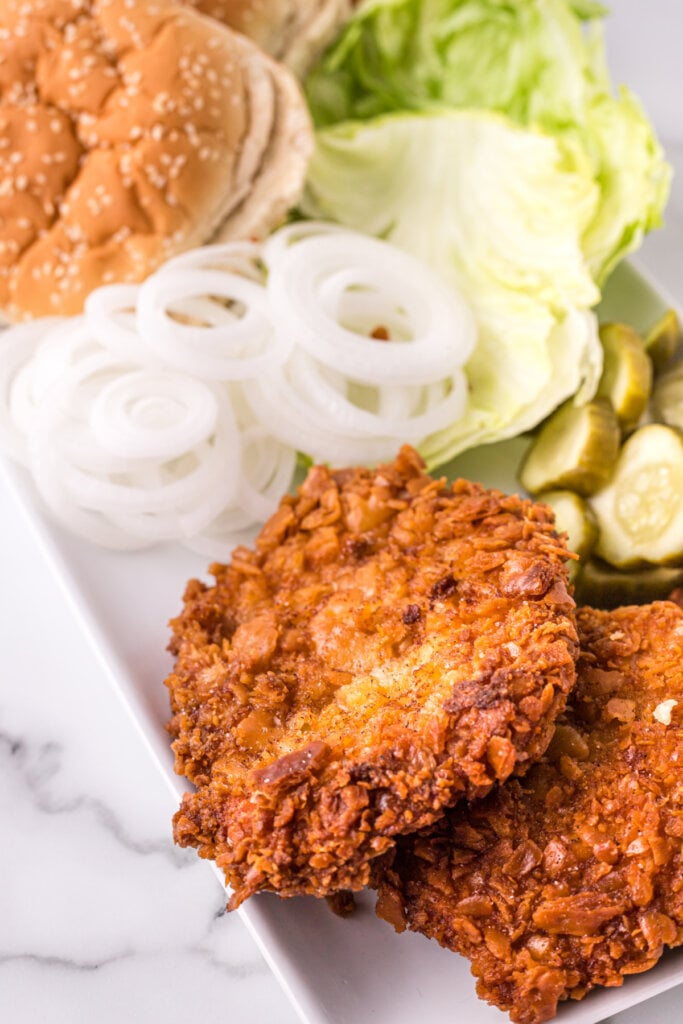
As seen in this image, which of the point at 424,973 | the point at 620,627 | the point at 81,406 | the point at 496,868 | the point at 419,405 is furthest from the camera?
the point at 419,405

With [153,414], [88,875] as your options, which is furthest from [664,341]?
[88,875]

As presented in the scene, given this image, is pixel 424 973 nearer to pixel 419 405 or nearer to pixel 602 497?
pixel 602 497

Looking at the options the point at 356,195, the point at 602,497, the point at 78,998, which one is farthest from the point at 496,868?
the point at 356,195

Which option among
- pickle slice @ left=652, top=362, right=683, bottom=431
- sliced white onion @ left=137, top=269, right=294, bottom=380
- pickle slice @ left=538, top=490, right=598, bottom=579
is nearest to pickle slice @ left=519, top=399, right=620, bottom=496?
pickle slice @ left=538, top=490, right=598, bottom=579

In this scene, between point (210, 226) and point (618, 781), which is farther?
point (210, 226)

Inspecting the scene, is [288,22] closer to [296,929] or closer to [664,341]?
[664,341]

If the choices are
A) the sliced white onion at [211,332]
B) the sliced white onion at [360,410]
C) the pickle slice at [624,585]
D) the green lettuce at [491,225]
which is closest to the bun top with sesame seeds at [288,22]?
the green lettuce at [491,225]

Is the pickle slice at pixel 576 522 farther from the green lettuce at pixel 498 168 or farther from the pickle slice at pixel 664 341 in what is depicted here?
the pickle slice at pixel 664 341
